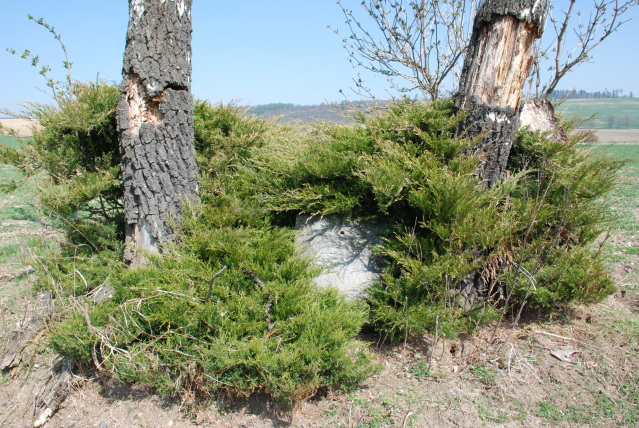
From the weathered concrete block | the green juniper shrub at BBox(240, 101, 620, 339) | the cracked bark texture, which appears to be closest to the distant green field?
the green juniper shrub at BBox(240, 101, 620, 339)

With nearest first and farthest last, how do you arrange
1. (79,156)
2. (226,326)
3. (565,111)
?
(226,326)
(79,156)
(565,111)

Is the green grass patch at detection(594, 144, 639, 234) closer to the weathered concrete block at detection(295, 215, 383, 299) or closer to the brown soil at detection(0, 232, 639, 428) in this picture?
the brown soil at detection(0, 232, 639, 428)

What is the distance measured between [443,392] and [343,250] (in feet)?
4.91

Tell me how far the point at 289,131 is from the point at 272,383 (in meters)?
3.90

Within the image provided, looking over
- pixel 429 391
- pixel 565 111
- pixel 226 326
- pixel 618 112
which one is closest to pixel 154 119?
pixel 226 326

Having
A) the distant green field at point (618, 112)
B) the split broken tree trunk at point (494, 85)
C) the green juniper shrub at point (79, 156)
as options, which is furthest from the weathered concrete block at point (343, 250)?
the distant green field at point (618, 112)

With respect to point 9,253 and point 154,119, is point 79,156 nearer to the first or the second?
point 154,119

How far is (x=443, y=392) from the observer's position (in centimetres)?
312

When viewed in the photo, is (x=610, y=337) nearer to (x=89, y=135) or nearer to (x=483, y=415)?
(x=483, y=415)

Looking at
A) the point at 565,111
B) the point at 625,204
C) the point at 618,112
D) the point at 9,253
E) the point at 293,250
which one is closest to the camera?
the point at 293,250

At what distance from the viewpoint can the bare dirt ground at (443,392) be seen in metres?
2.87

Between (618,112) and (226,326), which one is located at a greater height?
(226,326)

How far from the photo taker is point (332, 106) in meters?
5.29

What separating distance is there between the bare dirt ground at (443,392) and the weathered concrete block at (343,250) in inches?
21.9
